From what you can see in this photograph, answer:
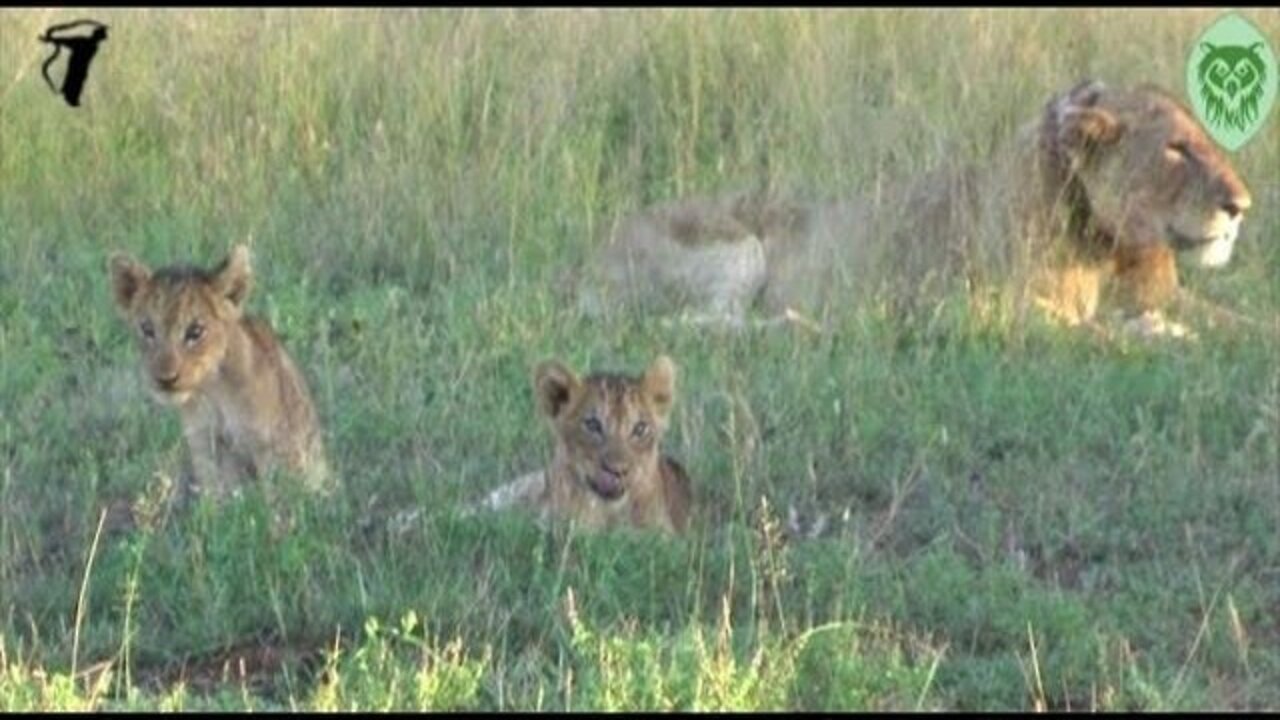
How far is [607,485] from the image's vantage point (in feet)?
25.6

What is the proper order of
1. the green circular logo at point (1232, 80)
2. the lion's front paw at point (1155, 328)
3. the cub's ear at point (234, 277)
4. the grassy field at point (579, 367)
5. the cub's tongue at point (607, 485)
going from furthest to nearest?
the green circular logo at point (1232, 80), the lion's front paw at point (1155, 328), the cub's ear at point (234, 277), the cub's tongue at point (607, 485), the grassy field at point (579, 367)

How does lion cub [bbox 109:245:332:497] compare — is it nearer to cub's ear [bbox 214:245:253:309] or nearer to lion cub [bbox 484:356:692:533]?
cub's ear [bbox 214:245:253:309]

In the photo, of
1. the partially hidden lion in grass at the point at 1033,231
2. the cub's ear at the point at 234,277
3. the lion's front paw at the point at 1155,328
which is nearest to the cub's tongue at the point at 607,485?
the cub's ear at the point at 234,277

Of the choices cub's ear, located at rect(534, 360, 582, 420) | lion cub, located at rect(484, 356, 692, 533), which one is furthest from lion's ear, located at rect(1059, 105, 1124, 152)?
cub's ear, located at rect(534, 360, 582, 420)

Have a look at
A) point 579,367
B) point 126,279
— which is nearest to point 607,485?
point 126,279

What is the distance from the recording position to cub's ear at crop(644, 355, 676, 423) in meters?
8.05

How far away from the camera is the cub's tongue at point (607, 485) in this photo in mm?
7781

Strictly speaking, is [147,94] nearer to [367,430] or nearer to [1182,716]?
[367,430]

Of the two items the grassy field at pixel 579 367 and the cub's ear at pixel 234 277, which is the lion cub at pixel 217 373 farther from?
the grassy field at pixel 579 367

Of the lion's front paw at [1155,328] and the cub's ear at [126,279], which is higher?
the cub's ear at [126,279]

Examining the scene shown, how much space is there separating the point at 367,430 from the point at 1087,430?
1902mm

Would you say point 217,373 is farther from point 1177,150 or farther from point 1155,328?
point 1177,150

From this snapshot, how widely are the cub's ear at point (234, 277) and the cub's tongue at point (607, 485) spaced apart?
1081 millimetres

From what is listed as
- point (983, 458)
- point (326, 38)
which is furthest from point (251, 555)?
point (326, 38)
